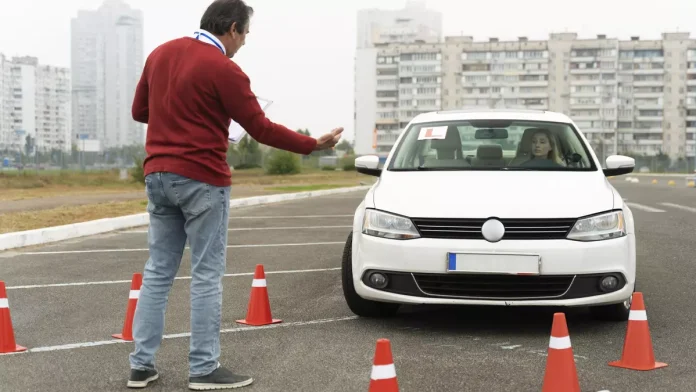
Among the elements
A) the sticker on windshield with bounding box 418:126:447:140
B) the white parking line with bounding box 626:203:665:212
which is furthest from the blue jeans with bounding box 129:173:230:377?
the white parking line with bounding box 626:203:665:212

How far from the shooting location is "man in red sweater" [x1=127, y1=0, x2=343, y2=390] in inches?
170

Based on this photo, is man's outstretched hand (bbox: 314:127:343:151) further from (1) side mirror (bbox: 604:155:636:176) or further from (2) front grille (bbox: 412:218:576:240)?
(1) side mirror (bbox: 604:155:636:176)

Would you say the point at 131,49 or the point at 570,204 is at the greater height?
the point at 131,49

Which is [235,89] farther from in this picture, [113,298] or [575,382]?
[113,298]

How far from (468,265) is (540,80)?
130 metres

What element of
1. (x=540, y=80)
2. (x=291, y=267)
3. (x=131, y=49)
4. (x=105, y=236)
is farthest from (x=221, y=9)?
(x=131, y=49)

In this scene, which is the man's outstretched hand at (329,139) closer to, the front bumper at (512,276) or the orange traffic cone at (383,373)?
the front bumper at (512,276)

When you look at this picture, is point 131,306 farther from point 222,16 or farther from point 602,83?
point 602,83

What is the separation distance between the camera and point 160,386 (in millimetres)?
4457

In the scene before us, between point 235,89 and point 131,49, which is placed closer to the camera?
point 235,89

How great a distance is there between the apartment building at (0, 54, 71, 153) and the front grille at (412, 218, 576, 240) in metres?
134

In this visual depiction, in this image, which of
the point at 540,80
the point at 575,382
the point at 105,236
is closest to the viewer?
the point at 575,382

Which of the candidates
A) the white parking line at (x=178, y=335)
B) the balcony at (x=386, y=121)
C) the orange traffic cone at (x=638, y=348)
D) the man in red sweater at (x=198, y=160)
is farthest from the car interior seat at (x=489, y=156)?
the balcony at (x=386, y=121)

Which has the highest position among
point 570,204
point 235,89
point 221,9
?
A: point 221,9
